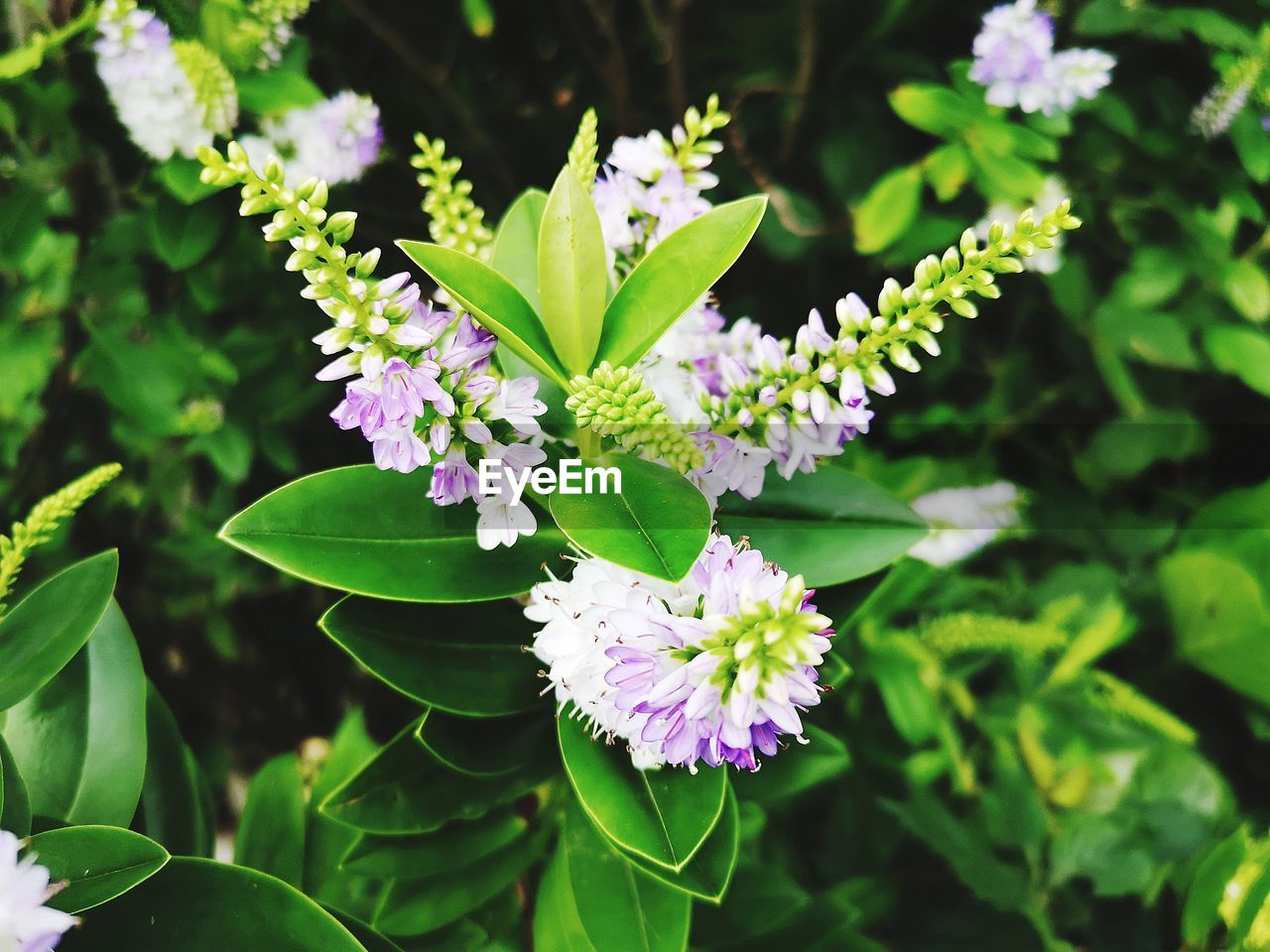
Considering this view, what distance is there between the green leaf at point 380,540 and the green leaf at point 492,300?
0.39 feet

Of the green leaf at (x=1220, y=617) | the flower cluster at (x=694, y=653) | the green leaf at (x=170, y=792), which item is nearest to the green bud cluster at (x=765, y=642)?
the flower cluster at (x=694, y=653)

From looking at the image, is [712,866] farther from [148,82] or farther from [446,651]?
[148,82]

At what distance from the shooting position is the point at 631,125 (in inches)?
47.3

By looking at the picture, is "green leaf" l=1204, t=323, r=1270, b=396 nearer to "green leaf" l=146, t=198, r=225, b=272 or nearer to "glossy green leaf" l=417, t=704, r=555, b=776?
"glossy green leaf" l=417, t=704, r=555, b=776

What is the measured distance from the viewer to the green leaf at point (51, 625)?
583 millimetres

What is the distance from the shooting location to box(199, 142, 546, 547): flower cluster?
0.44m

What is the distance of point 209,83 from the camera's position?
84cm

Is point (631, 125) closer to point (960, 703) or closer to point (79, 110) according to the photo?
point (79, 110)

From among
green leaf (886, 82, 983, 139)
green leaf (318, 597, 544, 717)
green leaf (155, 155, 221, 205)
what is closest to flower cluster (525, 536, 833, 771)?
green leaf (318, 597, 544, 717)

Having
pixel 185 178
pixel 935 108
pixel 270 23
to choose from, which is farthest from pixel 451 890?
pixel 935 108

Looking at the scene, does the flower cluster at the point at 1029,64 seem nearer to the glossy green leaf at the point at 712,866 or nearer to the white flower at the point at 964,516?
the white flower at the point at 964,516

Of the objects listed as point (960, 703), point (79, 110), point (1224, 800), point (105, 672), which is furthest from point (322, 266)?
point (1224, 800)

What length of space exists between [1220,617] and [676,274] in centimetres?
98

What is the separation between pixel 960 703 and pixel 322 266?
0.97 metres
